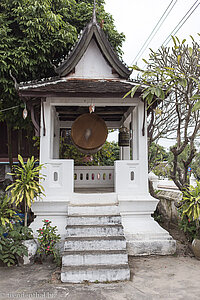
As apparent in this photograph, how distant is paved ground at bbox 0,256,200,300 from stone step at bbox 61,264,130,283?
0.33 feet

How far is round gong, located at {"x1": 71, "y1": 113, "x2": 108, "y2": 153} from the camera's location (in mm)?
7167

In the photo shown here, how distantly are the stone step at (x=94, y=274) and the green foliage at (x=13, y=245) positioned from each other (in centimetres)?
102

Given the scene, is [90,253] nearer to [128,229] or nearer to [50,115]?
[128,229]

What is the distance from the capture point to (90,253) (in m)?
4.27

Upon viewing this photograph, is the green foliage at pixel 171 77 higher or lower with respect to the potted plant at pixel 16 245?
higher

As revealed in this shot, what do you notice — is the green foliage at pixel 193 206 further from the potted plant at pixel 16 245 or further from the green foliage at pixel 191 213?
the potted plant at pixel 16 245

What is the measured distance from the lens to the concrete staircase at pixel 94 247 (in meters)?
4.00

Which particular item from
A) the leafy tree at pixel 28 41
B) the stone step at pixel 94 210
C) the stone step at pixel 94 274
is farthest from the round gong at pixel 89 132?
the stone step at pixel 94 274

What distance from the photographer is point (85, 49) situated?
640 centimetres

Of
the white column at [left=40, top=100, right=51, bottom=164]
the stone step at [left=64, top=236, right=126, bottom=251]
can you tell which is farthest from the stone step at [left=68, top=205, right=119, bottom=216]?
the white column at [left=40, top=100, right=51, bottom=164]

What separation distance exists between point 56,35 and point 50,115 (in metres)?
3.16

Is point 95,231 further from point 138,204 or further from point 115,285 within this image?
point 138,204

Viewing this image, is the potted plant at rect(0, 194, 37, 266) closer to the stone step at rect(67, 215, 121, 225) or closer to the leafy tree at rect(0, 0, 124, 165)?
the stone step at rect(67, 215, 121, 225)

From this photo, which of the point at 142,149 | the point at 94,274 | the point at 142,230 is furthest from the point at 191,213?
the point at 94,274
